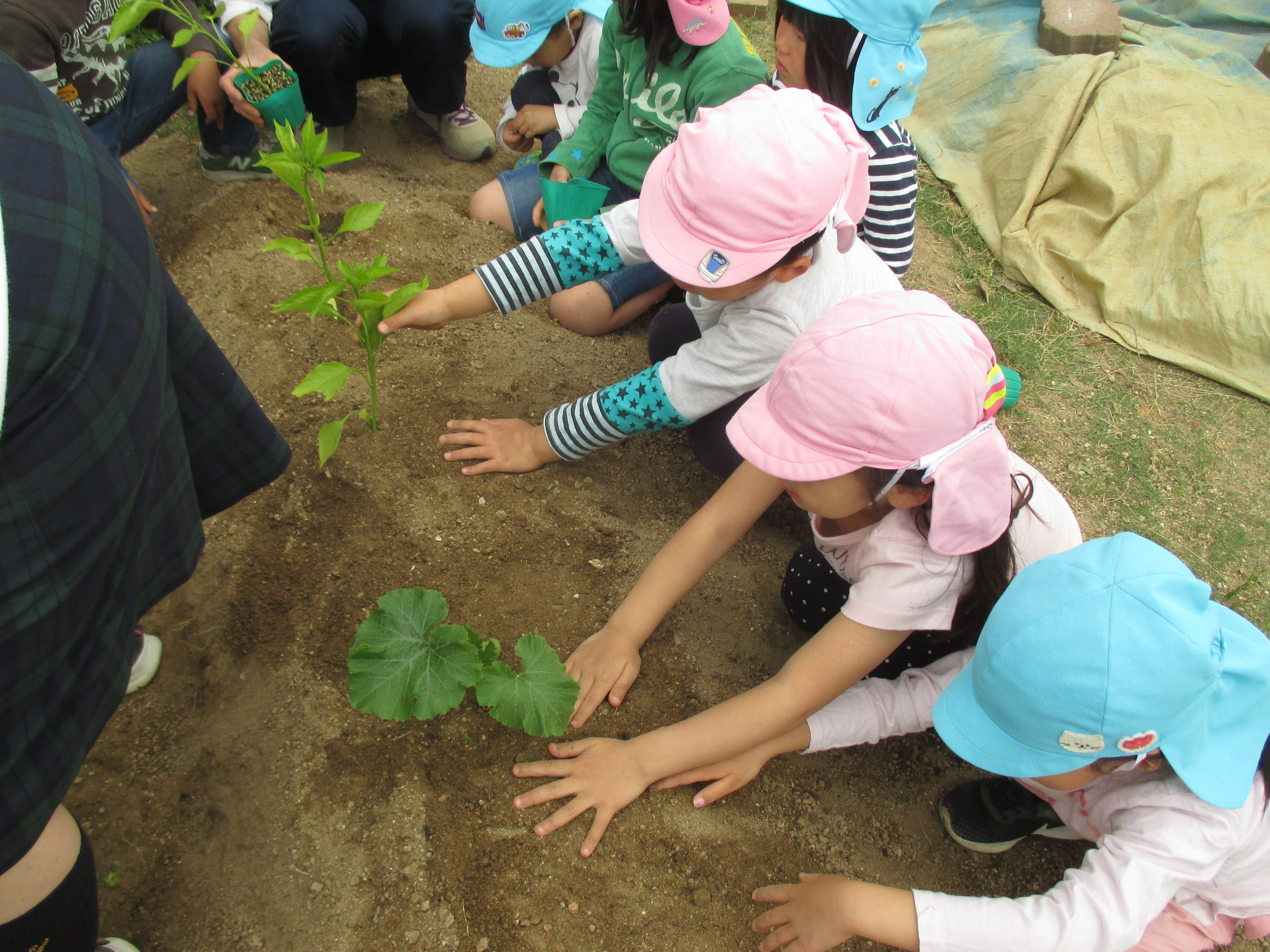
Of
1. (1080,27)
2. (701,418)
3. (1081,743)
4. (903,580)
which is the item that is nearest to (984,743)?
(1081,743)

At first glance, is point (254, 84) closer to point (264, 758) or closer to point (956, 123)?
point (264, 758)

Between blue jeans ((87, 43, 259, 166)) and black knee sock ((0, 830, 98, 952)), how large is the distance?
193 cm

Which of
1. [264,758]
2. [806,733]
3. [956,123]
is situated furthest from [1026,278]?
[264,758]

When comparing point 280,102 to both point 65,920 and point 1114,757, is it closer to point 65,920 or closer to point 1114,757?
point 65,920

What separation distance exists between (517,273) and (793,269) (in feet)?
1.80

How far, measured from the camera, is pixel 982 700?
38.7 inches

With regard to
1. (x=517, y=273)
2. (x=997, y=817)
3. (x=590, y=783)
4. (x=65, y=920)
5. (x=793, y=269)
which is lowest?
(x=997, y=817)

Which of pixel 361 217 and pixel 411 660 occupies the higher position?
pixel 361 217

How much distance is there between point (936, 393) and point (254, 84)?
1844 mm

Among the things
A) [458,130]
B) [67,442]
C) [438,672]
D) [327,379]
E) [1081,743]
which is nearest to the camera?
[67,442]

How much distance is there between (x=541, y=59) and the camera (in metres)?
2.31

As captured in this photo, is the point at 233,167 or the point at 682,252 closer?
the point at 682,252

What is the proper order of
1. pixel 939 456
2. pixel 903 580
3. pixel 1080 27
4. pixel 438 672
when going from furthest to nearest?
1. pixel 1080 27
2. pixel 438 672
3. pixel 903 580
4. pixel 939 456

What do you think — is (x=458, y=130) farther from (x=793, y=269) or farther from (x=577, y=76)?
(x=793, y=269)
